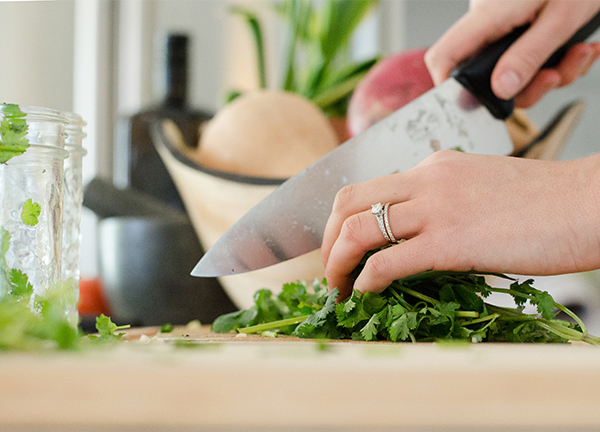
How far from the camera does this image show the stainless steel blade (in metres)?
0.64

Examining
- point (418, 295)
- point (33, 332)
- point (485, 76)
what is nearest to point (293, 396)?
point (33, 332)

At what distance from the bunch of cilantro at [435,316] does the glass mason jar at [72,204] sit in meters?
0.22

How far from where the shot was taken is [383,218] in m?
0.51

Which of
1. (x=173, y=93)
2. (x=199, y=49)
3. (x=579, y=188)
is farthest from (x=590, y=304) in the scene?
(x=199, y=49)

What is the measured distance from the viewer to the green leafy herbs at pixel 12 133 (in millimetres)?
475

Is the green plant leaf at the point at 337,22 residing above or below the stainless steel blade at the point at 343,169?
above

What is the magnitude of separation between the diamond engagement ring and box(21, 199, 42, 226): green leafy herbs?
0.32 meters

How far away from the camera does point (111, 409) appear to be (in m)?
0.27

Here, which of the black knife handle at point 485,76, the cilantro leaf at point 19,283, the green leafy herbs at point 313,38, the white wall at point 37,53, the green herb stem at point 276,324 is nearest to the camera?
the cilantro leaf at point 19,283

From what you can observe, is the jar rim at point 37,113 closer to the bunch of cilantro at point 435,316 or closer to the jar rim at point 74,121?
the jar rim at point 74,121

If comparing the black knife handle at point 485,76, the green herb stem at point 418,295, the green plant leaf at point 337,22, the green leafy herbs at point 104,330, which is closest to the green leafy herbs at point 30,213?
the green leafy herbs at point 104,330

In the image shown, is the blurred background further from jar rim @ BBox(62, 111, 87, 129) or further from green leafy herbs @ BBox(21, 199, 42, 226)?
green leafy herbs @ BBox(21, 199, 42, 226)

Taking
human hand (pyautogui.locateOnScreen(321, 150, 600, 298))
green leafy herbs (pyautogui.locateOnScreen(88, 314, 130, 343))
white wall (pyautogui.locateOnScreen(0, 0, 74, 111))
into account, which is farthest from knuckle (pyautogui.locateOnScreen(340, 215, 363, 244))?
white wall (pyautogui.locateOnScreen(0, 0, 74, 111))

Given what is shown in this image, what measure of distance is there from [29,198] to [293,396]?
355 mm
